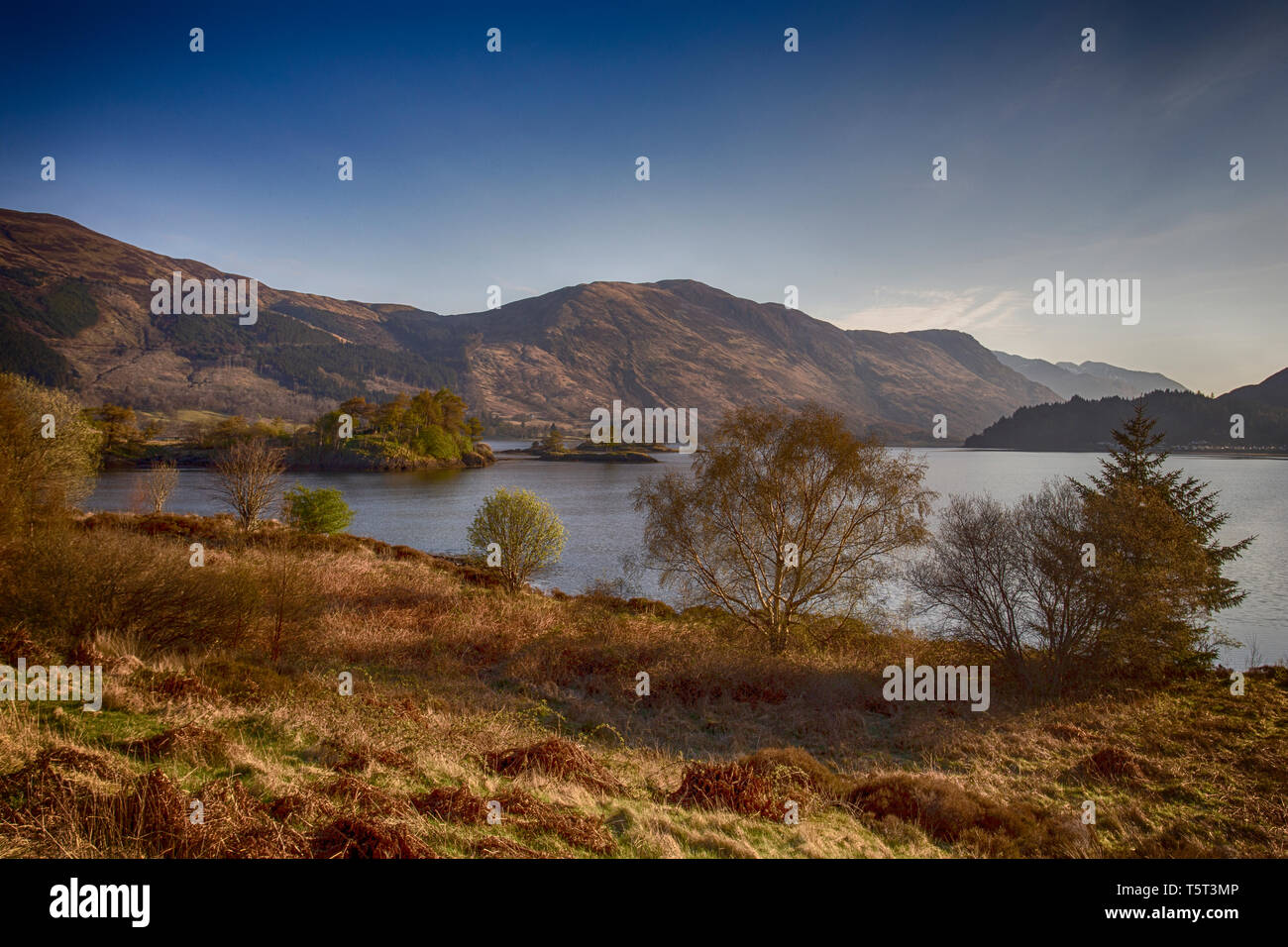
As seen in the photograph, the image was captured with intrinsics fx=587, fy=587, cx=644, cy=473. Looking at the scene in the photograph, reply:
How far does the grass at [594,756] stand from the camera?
5371 mm

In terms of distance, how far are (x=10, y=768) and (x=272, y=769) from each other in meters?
2.18

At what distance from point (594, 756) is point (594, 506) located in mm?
46454

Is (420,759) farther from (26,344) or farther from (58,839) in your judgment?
(26,344)

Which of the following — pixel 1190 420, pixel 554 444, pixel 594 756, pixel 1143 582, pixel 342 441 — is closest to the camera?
pixel 594 756

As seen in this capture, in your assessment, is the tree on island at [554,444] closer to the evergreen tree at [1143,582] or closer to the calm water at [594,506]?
the calm water at [594,506]

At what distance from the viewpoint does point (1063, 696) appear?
16344mm

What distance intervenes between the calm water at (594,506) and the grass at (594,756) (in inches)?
439

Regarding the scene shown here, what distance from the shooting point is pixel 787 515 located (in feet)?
64.2

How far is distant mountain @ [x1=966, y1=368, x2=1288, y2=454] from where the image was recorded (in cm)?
7069

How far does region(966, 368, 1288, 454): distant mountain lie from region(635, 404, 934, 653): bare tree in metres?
34.3
